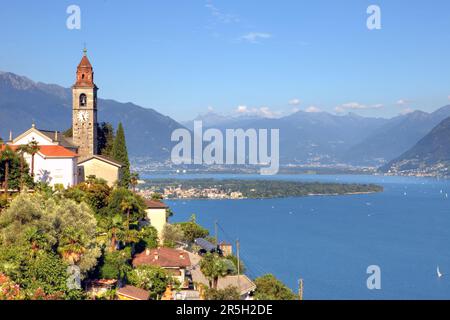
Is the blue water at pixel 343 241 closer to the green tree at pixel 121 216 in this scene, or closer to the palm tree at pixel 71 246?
the green tree at pixel 121 216

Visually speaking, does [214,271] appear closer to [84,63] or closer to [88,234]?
[88,234]

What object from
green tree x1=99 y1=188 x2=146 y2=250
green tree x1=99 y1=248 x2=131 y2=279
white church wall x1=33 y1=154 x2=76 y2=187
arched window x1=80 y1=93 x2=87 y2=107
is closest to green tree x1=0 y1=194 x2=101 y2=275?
green tree x1=99 y1=248 x2=131 y2=279

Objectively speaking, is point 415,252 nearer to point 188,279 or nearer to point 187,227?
point 187,227

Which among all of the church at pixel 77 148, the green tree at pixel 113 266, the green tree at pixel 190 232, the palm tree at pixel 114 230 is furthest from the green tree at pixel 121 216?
the green tree at pixel 190 232

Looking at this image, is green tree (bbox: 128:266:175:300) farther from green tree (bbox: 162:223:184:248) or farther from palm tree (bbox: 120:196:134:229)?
green tree (bbox: 162:223:184:248)

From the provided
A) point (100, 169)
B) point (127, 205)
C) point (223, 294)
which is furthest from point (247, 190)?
point (223, 294)
